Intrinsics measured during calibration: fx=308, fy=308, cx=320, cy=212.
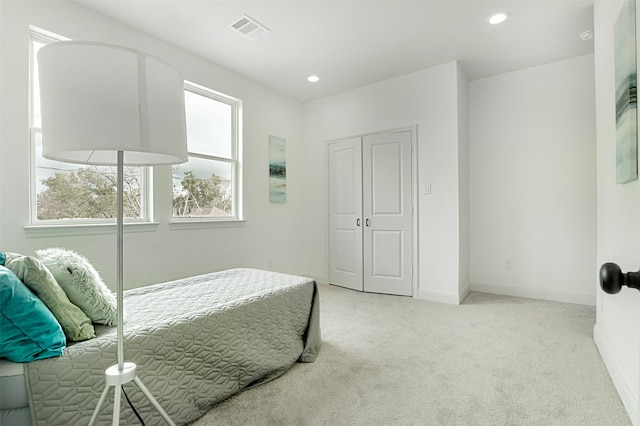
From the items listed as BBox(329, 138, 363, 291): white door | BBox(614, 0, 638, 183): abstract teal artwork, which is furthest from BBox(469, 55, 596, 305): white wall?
BBox(614, 0, 638, 183): abstract teal artwork

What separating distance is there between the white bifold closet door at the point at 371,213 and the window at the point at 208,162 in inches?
55.7

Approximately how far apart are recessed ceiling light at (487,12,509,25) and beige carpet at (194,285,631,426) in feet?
Answer: 8.68

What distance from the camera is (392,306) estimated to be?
334 cm

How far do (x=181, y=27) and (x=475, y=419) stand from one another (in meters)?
3.53

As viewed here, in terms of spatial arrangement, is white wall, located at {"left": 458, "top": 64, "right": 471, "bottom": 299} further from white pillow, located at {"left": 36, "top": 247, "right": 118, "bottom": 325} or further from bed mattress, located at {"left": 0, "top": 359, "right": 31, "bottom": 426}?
bed mattress, located at {"left": 0, "top": 359, "right": 31, "bottom": 426}

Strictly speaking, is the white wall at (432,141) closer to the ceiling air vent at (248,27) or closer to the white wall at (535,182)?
the white wall at (535,182)

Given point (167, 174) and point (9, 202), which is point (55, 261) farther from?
point (167, 174)

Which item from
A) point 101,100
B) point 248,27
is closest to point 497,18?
point 248,27

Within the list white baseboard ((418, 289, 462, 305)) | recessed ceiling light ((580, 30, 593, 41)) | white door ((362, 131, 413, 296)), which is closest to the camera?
recessed ceiling light ((580, 30, 593, 41))

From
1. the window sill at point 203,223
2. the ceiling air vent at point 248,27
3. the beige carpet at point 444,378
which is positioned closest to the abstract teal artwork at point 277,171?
the window sill at point 203,223

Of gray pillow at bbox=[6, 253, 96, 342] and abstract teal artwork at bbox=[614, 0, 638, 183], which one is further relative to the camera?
abstract teal artwork at bbox=[614, 0, 638, 183]

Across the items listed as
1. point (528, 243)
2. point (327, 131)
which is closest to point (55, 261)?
point (327, 131)

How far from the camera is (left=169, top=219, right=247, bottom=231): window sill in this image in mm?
3039

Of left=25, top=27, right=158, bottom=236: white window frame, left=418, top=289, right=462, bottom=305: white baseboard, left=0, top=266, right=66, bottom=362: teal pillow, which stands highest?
left=25, top=27, right=158, bottom=236: white window frame
